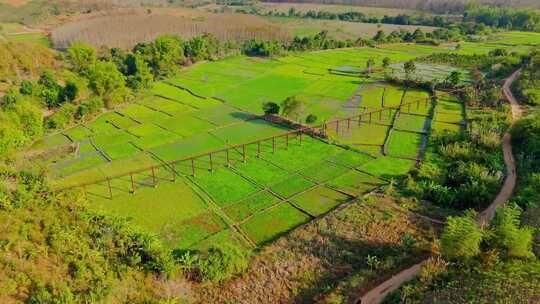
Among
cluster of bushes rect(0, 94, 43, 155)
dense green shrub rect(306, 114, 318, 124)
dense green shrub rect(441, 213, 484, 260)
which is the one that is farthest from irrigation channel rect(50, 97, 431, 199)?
dense green shrub rect(441, 213, 484, 260)

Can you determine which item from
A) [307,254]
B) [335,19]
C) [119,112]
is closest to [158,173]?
[307,254]

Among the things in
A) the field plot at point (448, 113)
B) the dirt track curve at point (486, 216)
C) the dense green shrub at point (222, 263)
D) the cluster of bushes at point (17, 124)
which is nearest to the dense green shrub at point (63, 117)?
the cluster of bushes at point (17, 124)

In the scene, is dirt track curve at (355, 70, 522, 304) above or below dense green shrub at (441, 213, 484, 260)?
below

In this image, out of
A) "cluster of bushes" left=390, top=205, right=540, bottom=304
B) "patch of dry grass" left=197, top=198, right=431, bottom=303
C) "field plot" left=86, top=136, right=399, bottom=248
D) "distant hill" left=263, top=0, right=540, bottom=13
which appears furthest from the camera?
"distant hill" left=263, top=0, right=540, bottom=13

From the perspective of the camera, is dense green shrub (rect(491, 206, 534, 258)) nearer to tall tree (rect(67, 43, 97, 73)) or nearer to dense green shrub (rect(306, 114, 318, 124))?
dense green shrub (rect(306, 114, 318, 124))

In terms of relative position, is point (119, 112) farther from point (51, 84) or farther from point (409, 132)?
point (409, 132)

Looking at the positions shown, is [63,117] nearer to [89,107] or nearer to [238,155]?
[89,107]
